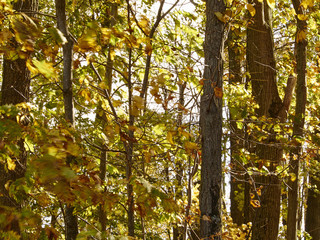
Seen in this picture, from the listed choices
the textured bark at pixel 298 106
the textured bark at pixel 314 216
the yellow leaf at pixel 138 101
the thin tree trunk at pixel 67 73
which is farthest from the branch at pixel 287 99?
the textured bark at pixel 314 216

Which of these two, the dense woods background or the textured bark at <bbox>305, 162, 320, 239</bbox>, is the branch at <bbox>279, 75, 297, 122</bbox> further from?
the textured bark at <bbox>305, 162, 320, 239</bbox>

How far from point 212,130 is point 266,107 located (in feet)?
10.5

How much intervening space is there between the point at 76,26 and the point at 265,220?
16.6ft

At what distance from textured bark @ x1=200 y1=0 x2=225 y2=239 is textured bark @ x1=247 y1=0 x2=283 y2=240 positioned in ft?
7.45

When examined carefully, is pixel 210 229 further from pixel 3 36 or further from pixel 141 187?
pixel 3 36

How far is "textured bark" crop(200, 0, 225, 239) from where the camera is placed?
3807 mm

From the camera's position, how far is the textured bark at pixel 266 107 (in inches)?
255

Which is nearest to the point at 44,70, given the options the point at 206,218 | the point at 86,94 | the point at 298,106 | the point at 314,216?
the point at 86,94

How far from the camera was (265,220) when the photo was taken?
6.46m

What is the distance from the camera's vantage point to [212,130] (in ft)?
12.8

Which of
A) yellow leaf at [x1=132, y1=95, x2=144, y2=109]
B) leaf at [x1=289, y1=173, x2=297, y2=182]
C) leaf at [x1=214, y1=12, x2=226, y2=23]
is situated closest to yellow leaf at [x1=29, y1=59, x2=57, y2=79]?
yellow leaf at [x1=132, y1=95, x2=144, y2=109]

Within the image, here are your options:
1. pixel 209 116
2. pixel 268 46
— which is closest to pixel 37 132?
pixel 209 116

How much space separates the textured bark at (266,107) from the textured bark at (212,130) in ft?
7.45

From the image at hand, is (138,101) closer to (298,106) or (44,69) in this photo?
(44,69)
